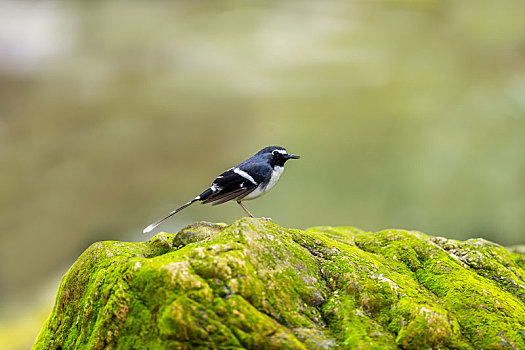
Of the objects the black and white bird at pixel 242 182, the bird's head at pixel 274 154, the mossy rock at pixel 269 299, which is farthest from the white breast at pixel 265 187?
the mossy rock at pixel 269 299

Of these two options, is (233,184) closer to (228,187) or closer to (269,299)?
(228,187)

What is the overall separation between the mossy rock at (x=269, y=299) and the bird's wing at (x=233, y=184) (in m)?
1.09

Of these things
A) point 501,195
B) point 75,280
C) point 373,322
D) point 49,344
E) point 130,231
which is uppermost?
point 130,231

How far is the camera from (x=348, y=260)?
5434 millimetres

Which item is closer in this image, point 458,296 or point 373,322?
point 373,322

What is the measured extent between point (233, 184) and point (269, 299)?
2.74 meters

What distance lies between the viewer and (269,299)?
14.9 feet

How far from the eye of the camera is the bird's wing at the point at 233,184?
6.99m

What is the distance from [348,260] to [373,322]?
0.85 metres

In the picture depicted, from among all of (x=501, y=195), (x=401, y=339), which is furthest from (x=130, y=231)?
(x=401, y=339)

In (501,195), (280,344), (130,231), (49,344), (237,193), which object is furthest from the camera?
(130,231)

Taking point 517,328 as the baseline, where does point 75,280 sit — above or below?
above

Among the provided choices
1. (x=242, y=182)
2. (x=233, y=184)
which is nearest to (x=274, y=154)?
(x=242, y=182)

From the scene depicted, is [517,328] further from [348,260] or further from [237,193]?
[237,193]
